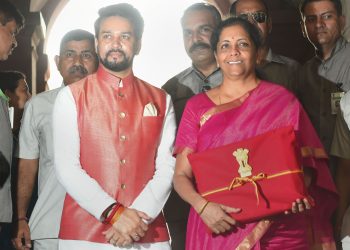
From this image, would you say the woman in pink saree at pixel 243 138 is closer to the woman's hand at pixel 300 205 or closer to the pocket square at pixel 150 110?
the woman's hand at pixel 300 205

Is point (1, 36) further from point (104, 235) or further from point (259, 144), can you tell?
point (259, 144)

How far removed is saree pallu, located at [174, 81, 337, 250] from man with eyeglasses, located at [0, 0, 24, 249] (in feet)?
2.72

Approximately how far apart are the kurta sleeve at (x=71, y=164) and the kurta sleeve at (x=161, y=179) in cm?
13

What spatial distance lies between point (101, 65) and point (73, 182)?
51 centimetres

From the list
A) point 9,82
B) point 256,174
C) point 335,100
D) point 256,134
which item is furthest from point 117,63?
point 9,82

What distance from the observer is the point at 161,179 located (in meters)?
2.49

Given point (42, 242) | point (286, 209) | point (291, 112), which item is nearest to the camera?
point (286, 209)

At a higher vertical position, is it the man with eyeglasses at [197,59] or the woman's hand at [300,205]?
the man with eyeglasses at [197,59]

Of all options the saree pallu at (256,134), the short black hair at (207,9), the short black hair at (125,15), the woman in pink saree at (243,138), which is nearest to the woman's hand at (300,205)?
the woman in pink saree at (243,138)

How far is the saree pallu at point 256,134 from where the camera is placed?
2.33m

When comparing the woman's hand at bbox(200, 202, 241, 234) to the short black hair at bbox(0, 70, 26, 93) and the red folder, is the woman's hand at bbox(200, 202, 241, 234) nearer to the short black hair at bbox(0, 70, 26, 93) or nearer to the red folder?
the red folder

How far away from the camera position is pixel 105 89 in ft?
8.50

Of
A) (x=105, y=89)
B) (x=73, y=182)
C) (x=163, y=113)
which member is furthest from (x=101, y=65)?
(x=73, y=182)

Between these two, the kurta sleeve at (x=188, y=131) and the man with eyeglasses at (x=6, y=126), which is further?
the man with eyeglasses at (x=6, y=126)
